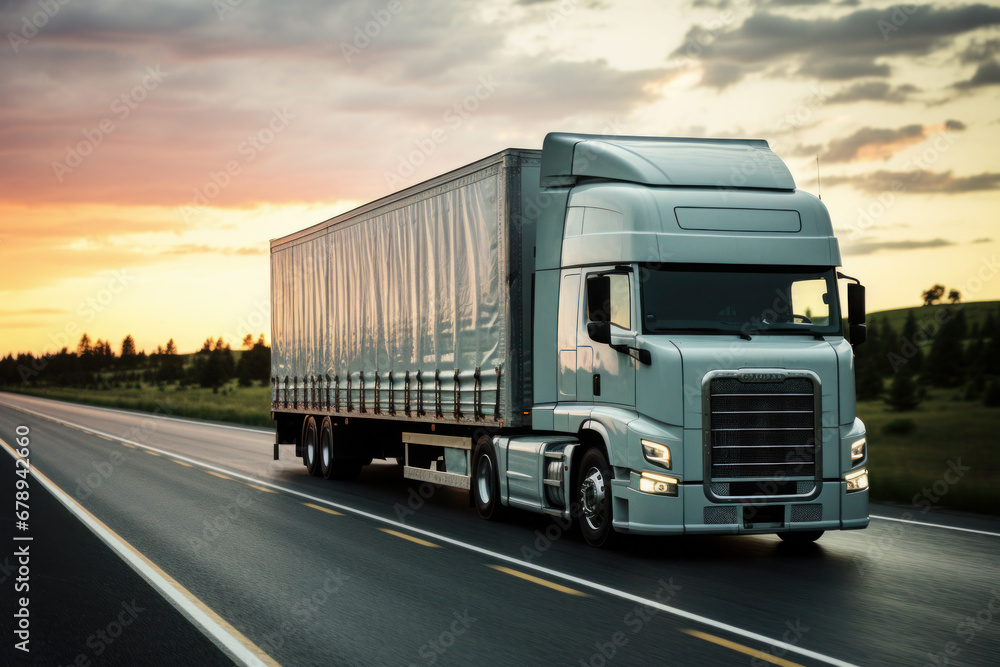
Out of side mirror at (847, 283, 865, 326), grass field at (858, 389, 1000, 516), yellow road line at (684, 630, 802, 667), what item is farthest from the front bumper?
grass field at (858, 389, 1000, 516)

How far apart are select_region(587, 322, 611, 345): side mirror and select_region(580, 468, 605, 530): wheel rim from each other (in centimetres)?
138

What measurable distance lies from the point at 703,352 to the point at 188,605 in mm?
5182

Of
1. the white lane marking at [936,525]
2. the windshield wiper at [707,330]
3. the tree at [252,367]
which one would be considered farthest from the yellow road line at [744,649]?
the tree at [252,367]

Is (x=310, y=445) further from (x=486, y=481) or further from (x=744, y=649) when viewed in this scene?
(x=744, y=649)

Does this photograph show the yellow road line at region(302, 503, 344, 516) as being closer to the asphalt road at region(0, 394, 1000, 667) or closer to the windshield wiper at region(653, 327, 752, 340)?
the asphalt road at region(0, 394, 1000, 667)

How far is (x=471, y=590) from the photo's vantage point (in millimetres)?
8898

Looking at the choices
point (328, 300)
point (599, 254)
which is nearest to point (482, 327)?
point (599, 254)

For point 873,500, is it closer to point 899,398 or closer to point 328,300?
point 328,300

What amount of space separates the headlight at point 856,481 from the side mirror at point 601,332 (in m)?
2.69

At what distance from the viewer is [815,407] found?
1059 cm

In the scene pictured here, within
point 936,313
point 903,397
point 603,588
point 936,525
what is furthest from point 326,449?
A: point 936,313

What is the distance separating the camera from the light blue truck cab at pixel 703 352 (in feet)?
34.0

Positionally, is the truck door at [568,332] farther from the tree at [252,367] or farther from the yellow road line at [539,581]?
the tree at [252,367]

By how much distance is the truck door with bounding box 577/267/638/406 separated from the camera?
10859 mm
